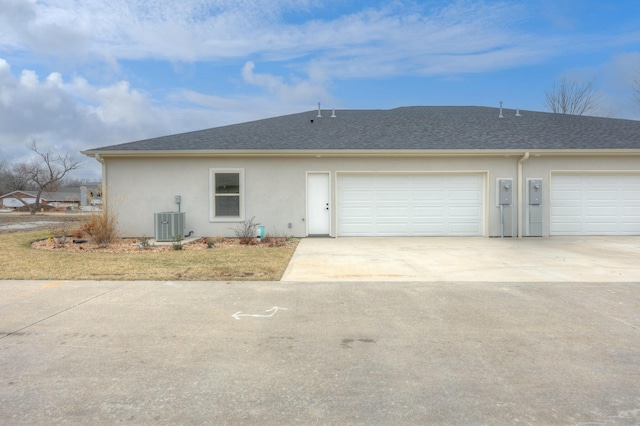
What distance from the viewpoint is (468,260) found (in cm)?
903

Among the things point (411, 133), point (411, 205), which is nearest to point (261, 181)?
point (411, 205)

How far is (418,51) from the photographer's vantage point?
60.9 feet

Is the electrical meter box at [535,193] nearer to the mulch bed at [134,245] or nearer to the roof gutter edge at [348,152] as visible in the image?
the roof gutter edge at [348,152]

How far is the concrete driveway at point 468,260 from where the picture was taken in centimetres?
736

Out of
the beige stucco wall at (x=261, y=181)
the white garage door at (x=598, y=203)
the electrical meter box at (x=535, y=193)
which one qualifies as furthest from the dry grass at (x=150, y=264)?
the white garage door at (x=598, y=203)

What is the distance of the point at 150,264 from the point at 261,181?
222 inches

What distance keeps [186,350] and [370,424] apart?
207cm

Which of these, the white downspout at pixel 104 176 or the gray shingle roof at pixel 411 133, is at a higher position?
the gray shingle roof at pixel 411 133

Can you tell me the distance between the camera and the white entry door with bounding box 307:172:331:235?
44.2 ft

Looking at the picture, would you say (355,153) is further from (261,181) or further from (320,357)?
(320,357)

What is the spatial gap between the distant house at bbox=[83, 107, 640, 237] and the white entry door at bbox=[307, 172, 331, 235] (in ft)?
0.11

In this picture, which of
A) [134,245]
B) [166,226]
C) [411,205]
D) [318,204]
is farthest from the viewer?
[411,205]

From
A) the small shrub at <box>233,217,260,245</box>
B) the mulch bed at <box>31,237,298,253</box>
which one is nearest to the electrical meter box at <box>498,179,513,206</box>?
the mulch bed at <box>31,237,298,253</box>

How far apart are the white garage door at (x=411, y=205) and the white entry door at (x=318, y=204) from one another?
48cm
